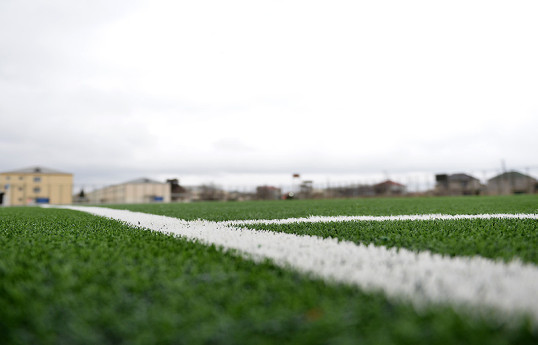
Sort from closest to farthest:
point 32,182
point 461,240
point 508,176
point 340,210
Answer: point 461,240 < point 340,210 < point 508,176 < point 32,182

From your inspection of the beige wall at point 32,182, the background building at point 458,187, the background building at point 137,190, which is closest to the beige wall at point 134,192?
the background building at point 137,190

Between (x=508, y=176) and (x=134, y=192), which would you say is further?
(x=134, y=192)

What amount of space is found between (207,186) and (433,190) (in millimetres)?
21202

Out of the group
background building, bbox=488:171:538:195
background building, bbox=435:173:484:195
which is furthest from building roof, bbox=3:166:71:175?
background building, bbox=488:171:538:195

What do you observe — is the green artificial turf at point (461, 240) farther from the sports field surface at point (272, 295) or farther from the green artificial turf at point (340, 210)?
the green artificial turf at point (340, 210)

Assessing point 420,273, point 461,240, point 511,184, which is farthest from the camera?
point 511,184

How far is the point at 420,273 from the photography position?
95.4 inches

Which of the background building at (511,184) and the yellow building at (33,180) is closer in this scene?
the background building at (511,184)

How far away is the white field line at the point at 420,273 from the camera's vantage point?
1884mm

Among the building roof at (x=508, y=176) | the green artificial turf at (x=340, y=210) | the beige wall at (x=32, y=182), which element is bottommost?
the green artificial turf at (x=340, y=210)

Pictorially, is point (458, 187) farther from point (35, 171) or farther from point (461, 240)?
point (35, 171)

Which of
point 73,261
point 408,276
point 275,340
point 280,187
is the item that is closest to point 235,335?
point 275,340

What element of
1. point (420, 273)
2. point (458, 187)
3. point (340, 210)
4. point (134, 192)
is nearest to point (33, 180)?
point (134, 192)

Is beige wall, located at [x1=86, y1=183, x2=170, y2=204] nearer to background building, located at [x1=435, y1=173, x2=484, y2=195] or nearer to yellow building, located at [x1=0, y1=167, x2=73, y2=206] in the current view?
yellow building, located at [x1=0, y1=167, x2=73, y2=206]
